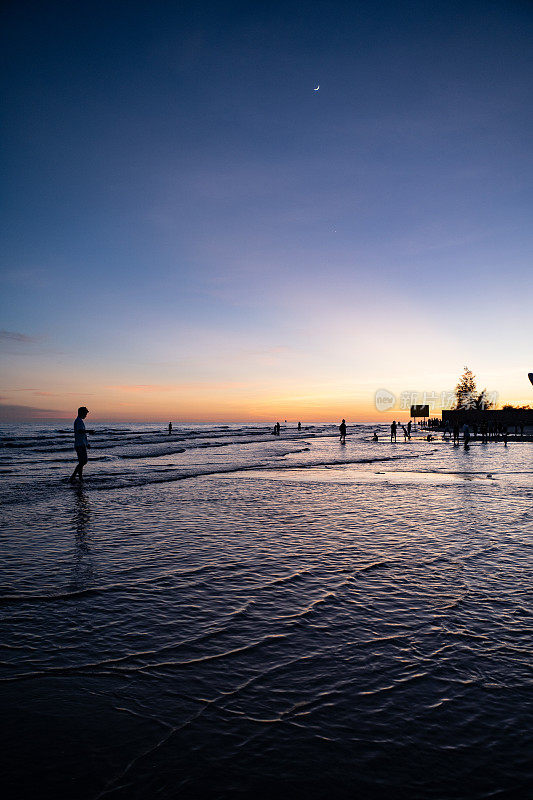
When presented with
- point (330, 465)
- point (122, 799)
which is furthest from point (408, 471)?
point (122, 799)

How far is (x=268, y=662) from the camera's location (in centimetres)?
414

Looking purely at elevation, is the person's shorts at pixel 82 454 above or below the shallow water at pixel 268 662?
above

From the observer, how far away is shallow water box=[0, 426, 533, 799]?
2867 millimetres

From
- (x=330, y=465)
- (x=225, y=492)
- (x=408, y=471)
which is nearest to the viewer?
(x=225, y=492)

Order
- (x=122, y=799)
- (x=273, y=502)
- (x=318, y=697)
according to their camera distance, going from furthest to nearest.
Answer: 1. (x=273, y=502)
2. (x=318, y=697)
3. (x=122, y=799)

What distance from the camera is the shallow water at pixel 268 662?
287 centimetres

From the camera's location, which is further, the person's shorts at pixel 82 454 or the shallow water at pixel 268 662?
the person's shorts at pixel 82 454

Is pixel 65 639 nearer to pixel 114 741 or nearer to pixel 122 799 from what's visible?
pixel 114 741

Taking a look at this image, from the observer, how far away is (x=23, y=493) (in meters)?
15.7

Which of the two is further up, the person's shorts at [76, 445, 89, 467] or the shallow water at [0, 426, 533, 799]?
the person's shorts at [76, 445, 89, 467]

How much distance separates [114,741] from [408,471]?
68.3 ft

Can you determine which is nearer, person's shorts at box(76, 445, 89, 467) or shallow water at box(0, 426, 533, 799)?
shallow water at box(0, 426, 533, 799)

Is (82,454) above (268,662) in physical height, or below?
above

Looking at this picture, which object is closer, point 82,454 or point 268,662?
point 268,662
